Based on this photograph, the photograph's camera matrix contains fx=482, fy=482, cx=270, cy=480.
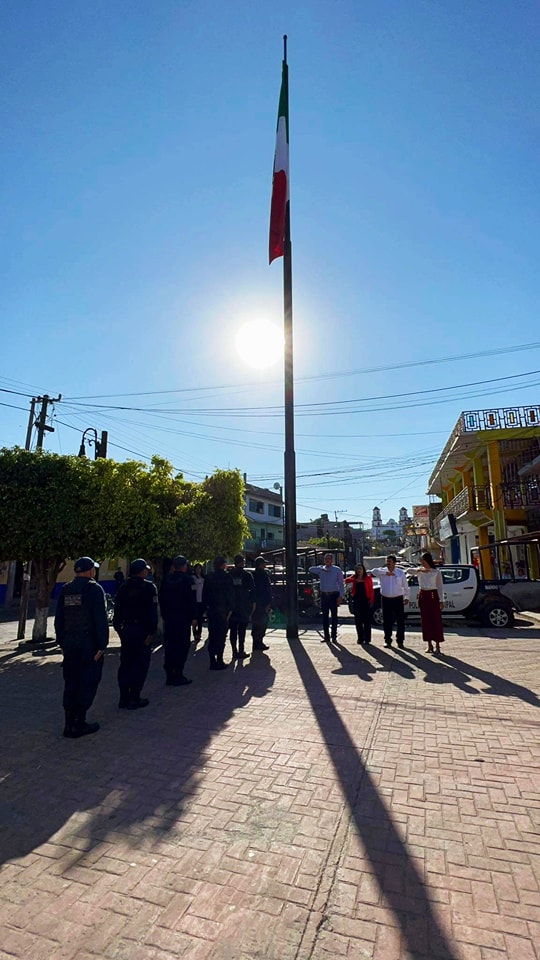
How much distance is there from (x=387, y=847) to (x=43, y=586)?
9332mm

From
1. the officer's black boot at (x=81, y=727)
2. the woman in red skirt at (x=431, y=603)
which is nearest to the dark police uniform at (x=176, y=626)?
the officer's black boot at (x=81, y=727)

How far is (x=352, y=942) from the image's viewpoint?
6.58 ft

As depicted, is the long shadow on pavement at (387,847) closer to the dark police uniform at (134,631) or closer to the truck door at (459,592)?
the dark police uniform at (134,631)

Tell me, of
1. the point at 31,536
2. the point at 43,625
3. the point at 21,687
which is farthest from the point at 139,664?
the point at 43,625

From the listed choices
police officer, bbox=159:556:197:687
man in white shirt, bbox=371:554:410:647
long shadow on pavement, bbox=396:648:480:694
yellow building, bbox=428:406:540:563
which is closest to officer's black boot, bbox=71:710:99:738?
police officer, bbox=159:556:197:687

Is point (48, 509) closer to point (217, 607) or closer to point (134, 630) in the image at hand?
point (217, 607)

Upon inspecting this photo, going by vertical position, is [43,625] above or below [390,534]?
below

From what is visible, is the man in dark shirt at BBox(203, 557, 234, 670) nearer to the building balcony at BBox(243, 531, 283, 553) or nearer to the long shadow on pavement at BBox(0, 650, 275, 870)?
the long shadow on pavement at BBox(0, 650, 275, 870)

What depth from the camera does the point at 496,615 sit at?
11414 mm

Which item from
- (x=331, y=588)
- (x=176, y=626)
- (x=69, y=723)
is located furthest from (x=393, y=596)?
(x=69, y=723)

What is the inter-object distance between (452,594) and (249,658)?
5.89m

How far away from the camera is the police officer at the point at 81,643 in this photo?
4547 mm

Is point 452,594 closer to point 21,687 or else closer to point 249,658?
point 249,658

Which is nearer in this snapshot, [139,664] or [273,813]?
[273,813]
